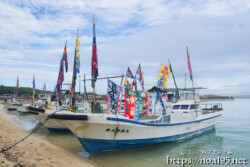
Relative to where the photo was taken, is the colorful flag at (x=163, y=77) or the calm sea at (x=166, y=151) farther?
the colorful flag at (x=163, y=77)

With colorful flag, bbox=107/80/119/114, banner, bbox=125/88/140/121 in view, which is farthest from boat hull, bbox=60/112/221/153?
colorful flag, bbox=107/80/119/114

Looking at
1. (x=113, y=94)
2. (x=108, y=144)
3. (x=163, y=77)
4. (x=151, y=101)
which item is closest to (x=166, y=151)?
(x=108, y=144)

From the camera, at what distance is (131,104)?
13.0 m

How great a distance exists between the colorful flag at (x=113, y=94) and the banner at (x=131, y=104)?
0.69 m

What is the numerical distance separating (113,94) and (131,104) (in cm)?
137

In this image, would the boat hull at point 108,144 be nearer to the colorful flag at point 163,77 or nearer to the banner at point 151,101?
the banner at point 151,101

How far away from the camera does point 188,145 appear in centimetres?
1532

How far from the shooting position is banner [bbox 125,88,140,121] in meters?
12.8

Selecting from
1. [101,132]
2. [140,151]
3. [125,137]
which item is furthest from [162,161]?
[101,132]

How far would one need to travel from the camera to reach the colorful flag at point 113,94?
12797 mm

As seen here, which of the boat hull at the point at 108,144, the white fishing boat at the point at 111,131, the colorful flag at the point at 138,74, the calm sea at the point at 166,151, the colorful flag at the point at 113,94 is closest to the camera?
the white fishing boat at the point at 111,131

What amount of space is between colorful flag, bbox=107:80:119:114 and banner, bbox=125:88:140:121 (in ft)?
2.28

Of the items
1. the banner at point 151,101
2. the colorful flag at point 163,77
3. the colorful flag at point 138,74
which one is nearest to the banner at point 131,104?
the banner at point 151,101

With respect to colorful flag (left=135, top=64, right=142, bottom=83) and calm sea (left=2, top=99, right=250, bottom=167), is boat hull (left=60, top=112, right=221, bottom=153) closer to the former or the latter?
calm sea (left=2, top=99, right=250, bottom=167)
